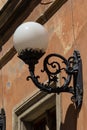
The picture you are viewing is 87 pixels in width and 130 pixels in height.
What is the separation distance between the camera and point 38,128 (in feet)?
25.8

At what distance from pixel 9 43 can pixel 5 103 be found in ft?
2.43

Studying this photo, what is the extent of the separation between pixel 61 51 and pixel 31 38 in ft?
3.15

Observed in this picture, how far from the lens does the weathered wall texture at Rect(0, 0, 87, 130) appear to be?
6707mm

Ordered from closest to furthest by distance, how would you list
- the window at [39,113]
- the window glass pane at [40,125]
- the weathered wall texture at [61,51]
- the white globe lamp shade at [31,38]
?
the white globe lamp shade at [31,38] → the weathered wall texture at [61,51] → the window at [39,113] → the window glass pane at [40,125]

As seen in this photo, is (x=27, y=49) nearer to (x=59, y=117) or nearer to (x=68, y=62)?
(x=68, y=62)

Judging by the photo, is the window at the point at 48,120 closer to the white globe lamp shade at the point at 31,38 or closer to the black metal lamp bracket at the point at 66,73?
the black metal lamp bracket at the point at 66,73

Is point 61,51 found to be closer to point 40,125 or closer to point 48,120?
point 48,120

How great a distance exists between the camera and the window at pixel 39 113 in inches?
287

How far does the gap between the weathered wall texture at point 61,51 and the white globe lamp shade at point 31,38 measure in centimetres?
52

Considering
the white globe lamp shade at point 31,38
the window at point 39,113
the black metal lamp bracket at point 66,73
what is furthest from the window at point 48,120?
the white globe lamp shade at point 31,38

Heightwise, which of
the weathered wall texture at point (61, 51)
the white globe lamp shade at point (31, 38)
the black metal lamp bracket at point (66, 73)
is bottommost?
the black metal lamp bracket at point (66, 73)

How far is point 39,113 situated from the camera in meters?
7.69

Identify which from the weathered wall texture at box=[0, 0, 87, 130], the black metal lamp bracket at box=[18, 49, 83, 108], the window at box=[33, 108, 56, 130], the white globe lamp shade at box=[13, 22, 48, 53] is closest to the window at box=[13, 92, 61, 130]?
the window at box=[33, 108, 56, 130]

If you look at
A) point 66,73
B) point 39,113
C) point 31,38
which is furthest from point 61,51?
point 31,38
